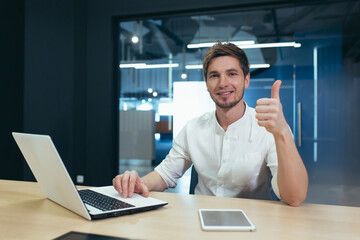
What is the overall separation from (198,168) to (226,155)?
0.18 meters

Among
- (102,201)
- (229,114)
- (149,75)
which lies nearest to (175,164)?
(229,114)

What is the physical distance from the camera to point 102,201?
3.54 feet

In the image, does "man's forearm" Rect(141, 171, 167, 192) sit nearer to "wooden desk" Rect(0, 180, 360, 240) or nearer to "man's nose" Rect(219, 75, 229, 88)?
"wooden desk" Rect(0, 180, 360, 240)

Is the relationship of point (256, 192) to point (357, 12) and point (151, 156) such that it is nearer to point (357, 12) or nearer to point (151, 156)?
point (151, 156)

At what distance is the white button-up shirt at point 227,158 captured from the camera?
5.04 feet

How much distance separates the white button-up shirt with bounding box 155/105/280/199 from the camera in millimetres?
1537

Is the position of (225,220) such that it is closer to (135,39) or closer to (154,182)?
(154,182)

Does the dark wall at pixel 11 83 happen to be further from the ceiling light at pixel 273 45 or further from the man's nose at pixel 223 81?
the man's nose at pixel 223 81

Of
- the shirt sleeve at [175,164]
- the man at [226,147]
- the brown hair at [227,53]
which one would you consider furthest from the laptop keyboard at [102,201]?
the brown hair at [227,53]

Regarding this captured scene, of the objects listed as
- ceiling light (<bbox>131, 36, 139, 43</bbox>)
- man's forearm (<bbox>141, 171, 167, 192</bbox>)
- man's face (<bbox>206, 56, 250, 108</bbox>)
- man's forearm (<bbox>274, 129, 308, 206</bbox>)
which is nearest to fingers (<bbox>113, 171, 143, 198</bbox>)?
man's forearm (<bbox>141, 171, 167, 192</bbox>)

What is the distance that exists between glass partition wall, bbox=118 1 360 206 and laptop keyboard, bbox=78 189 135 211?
238 cm

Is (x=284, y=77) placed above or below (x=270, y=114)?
above

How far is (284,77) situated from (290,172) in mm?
2367

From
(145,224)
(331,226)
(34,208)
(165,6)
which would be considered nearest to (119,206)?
(145,224)
